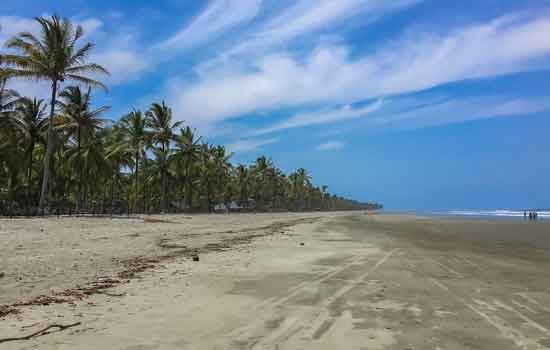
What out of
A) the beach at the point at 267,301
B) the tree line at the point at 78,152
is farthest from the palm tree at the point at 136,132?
the beach at the point at 267,301

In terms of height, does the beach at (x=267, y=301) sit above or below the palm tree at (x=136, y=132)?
below

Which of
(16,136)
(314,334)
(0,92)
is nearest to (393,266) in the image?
(314,334)

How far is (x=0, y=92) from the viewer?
3083 centimetres

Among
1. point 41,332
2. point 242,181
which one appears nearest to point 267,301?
point 41,332

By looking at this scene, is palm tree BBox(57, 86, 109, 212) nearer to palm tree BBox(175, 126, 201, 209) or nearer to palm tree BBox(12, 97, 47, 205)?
palm tree BBox(12, 97, 47, 205)

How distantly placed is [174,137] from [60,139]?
15186mm

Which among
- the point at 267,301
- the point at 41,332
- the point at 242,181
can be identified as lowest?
the point at 267,301

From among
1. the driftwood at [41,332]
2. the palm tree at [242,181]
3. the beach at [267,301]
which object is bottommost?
the beach at [267,301]

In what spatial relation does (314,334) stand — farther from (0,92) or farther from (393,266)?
(0,92)

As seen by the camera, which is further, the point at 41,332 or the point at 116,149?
the point at 116,149

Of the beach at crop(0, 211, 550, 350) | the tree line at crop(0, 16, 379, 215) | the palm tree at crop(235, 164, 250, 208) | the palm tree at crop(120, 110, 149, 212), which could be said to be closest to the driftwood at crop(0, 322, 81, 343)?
the beach at crop(0, 211, 550, 350)

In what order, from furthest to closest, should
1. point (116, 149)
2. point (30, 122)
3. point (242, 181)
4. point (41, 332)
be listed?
point (242, 181), point (116, 149), point (30, 122), point (41, 332)

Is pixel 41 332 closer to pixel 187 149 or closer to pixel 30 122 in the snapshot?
pixel 30 122

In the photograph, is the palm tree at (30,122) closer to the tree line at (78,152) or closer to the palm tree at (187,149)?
the tree line at (78,152)
